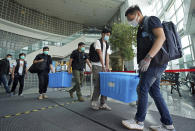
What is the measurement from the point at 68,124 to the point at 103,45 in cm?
166

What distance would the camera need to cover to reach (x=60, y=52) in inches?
439

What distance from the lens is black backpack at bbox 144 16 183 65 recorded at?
126cm

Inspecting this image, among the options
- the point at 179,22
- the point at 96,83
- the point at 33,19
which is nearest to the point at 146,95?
the point at 96,83

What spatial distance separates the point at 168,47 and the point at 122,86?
832 mm

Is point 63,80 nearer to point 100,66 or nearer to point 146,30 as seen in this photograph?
point 100,66

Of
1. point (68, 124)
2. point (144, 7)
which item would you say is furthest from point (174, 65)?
point (68, 124)

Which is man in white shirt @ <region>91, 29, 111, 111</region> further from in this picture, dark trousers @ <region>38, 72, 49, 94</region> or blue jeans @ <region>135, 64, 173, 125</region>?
dark trousers @ <region>38, 72, 49, 94</region>

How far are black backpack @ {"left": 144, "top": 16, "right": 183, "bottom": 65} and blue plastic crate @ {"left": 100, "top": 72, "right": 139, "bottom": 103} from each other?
49cm

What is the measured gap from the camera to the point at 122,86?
1677 millimetres

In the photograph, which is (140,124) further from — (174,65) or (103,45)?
(174,65)

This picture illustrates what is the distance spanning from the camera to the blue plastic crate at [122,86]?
1.63 metres

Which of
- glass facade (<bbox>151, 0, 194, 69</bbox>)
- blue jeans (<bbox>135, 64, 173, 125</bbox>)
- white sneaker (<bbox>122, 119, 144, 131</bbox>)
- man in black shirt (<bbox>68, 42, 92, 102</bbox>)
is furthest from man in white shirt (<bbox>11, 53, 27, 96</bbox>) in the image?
glass facade (<bbox>151, 0, 194, 69</bbox>)

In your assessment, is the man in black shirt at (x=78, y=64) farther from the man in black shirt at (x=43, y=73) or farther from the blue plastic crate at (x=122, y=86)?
the blue plastic crate at (x=122, y=86)

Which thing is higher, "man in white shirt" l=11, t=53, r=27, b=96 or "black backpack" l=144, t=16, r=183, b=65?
"black backpack" l=144, t=16, r=183, b=65
